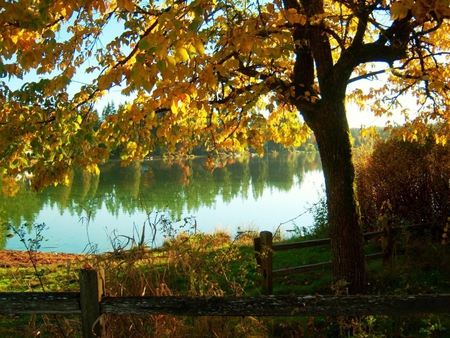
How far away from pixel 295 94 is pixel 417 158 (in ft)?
19.1

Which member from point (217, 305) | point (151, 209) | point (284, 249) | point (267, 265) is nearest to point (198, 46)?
point (217, 305)

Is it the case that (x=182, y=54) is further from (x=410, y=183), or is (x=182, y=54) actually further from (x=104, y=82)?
(x=410, y=183)

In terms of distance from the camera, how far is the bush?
9844 millimetres

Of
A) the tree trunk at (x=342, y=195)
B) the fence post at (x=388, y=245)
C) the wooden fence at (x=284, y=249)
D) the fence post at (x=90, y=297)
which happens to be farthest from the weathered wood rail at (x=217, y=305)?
the fence post at (x=388, y=245)

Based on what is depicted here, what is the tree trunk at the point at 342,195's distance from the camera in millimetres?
5918

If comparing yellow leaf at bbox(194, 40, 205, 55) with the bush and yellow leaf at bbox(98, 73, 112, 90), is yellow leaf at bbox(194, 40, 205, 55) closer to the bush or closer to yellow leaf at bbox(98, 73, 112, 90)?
yellow leaf at bbox(98, 73, 112, 90)

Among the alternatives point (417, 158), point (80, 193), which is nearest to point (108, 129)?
point (417, 158)

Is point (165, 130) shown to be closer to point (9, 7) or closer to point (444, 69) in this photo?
point (9, 7)

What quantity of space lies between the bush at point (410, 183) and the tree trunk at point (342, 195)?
380 cm

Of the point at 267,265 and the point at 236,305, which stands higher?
the point at 236,305

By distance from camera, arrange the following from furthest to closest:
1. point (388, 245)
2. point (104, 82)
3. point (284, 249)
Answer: point (388, 245), point (284, 249), point (104, 82)

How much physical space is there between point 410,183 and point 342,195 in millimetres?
5171

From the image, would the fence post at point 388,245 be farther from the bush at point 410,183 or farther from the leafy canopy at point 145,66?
the leafy canopy at point 145,66

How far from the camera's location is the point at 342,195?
591cm
